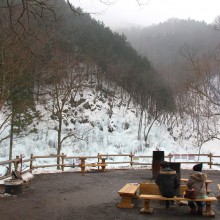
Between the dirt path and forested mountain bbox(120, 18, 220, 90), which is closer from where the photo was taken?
the dirt path

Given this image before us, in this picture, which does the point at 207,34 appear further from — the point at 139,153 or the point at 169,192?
the point at 169,192

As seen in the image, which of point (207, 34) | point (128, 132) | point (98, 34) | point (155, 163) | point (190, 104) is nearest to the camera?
point (155, 163)

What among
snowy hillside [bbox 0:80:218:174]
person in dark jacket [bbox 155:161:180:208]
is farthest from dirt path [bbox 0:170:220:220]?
snowy hillside [bbox 0:80:218:174]

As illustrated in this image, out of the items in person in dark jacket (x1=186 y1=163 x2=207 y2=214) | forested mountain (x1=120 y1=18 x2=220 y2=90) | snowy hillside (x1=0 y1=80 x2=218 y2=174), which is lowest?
person in dark jacket (x1=186 y1=163 x2=207 y2=214)

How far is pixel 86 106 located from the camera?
41.7 m

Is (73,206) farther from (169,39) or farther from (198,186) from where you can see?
(169,39)

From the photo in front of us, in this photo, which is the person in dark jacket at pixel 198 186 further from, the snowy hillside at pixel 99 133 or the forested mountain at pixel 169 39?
the forested mountain at pixel 169 39

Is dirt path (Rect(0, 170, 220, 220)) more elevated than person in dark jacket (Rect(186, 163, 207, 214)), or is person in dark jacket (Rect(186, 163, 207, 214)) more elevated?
person in dark jacket (Rect(186, 163, 207, 214))

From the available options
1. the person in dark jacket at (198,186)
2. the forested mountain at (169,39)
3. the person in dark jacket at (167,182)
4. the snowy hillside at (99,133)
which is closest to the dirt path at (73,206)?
the person in dark jacket at (198,186)

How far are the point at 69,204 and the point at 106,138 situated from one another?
30.3m

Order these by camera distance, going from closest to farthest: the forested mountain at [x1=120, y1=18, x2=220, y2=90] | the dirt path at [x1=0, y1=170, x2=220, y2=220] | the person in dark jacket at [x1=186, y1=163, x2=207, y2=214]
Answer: the dirt path at [x1=0, y1=170, x2=220, y2=220], the person in dark jacket at [x1=186, y1=163, x2=207, y2=214], the forested mountain at [x1=120, y1=18, x2=220, y2=90]

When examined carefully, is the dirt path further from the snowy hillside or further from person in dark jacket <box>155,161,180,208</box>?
the snowy hillside

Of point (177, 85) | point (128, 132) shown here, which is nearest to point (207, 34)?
point (177, 85)

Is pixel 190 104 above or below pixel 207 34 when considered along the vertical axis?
below
